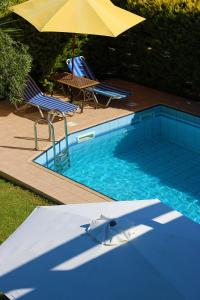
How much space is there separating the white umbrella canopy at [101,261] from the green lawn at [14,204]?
3.81 m

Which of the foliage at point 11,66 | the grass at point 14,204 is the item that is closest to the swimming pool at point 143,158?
the grass at point 14,204

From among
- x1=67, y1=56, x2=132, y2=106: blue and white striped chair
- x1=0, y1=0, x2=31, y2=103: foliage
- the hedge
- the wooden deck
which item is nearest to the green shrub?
x1=0, y1=0, x2=31, y2=103: foliage

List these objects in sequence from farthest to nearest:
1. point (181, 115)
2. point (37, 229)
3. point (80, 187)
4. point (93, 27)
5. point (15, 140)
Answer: point (181, 115), point (93, 27), point (15, 140), point (80, 187), point (37, 229)

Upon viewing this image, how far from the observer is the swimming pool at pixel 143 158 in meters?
11.9

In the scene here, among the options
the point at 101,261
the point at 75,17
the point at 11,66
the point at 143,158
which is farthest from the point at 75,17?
the point at 101,261

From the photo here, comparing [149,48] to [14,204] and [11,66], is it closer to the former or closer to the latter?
[11,66]

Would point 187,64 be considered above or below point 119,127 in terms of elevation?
above

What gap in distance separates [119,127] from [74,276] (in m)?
10.3

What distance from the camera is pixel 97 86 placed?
16.1 metres

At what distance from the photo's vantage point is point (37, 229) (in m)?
5.93

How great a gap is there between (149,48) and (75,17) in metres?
3.24

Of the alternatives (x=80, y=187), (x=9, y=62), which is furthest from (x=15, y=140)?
(x=80, y=187)

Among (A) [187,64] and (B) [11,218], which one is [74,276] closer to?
(B) [11,218]

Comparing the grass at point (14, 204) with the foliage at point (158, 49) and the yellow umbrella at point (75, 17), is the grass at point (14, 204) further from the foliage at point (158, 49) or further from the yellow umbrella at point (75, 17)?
the foliage at point (158, 49)
